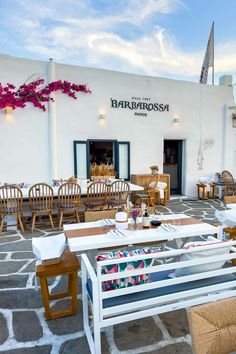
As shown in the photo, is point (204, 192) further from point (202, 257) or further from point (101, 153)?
point (202, 257)

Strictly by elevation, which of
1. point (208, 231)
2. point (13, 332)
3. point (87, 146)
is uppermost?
point (87, 146)

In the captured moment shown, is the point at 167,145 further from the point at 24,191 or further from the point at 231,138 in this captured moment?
the point at 24,191

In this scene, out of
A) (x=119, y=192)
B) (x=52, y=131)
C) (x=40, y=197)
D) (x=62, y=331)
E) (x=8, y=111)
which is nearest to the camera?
(x=62, y=331)

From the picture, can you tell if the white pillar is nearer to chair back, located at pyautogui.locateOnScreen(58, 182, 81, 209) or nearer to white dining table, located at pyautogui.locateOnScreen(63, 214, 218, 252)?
chair back, located at pyautogui.locateOnScreen(58, 182, 81, 209)

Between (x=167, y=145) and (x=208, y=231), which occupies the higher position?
(x=167, y=145)

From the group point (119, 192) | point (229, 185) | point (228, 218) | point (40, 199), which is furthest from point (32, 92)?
point (229, 185)

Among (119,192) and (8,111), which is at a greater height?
(8,111)

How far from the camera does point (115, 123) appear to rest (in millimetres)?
8039

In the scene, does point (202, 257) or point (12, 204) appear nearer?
point (202, 257)

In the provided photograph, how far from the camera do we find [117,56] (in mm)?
8312

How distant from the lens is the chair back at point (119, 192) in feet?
19.6

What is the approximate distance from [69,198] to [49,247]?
312 cm

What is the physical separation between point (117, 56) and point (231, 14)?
11.7ft

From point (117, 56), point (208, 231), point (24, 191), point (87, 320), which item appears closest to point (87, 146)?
point (24, 191)
